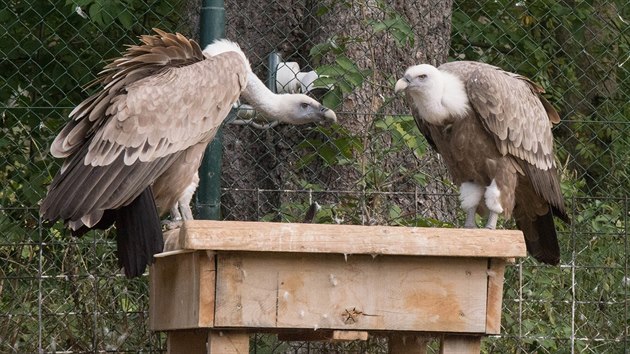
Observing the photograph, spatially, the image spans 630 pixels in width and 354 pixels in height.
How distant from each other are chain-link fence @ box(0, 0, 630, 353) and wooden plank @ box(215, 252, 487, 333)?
52.8 inches

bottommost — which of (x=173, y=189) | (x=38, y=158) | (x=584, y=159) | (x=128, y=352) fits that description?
(x=128, y=352)

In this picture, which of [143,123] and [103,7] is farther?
[103,7]

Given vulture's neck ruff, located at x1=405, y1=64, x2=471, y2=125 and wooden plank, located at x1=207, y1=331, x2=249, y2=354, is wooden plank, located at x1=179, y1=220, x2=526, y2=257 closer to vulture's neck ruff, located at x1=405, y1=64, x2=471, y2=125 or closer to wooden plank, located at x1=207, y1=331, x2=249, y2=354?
wooden plank, located at x1=207, y1=331, x2=249, y2=354

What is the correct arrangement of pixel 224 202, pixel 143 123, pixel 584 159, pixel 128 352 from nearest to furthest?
1. pixel 143 123
2. pixel 128 352
3. pixel 224 202
4. pixel 584 159

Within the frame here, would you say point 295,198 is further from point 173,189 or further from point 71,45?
point 71,45

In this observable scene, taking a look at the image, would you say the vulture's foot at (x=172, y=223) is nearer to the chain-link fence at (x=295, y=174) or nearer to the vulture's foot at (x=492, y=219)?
the chain-link fence at (x=295, y=174)

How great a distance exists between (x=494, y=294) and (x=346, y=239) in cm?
58

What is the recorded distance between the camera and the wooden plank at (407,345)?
502 centimetres

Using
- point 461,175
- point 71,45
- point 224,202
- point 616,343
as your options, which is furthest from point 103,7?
point 616,343

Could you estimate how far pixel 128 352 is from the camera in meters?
5.68

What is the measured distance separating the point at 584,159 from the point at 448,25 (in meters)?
2.85

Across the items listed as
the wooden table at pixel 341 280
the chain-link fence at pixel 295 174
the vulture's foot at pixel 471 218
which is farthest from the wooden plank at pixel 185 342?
the vulture's foot at pixel 471 218

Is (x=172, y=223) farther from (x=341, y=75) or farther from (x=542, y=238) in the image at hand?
(x=542, y=238)

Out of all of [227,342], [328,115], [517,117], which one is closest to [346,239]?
[227,342]
